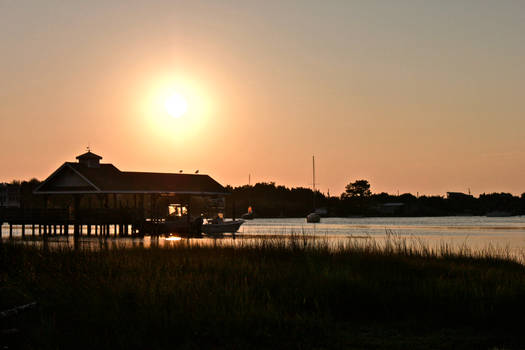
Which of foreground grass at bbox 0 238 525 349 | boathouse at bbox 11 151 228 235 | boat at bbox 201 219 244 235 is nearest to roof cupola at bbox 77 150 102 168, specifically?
boathouse at bbox 11 151 228 235

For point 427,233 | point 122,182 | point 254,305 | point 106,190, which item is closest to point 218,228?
point 122,182

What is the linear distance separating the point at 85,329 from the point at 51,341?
934mm

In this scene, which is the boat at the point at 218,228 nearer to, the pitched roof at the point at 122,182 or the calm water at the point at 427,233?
the calm water at the point at 427,233

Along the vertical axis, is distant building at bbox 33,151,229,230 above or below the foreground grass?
above

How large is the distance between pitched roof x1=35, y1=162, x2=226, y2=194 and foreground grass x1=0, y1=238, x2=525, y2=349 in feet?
125

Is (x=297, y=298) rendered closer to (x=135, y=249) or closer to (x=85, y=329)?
(x=85, y=329)

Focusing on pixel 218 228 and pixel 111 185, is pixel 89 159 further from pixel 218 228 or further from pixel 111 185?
pixel 218 228

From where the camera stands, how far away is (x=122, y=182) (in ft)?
200

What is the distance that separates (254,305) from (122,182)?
159 ft

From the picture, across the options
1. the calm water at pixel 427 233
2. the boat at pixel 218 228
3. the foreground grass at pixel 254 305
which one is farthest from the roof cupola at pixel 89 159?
the foreground grass at pixel 254 305

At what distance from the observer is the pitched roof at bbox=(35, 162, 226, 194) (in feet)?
194

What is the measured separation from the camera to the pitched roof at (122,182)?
59.1 metres

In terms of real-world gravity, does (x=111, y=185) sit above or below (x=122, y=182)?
below

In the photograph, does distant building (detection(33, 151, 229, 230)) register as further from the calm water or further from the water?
the water
